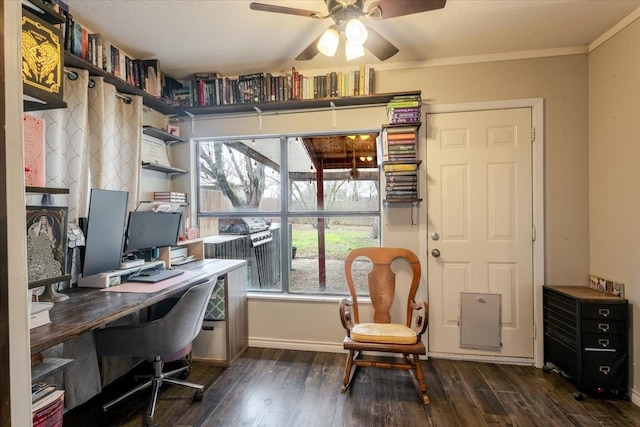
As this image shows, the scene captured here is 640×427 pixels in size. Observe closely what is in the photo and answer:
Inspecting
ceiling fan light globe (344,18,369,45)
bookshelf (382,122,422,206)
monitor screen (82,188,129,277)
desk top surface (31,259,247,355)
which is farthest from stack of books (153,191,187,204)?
ceiling fan light globe (344,18,369,45)

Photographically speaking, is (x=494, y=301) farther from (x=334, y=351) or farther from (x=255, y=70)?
(x=255, y=70)

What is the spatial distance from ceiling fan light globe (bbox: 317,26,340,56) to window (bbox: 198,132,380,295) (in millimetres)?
1144

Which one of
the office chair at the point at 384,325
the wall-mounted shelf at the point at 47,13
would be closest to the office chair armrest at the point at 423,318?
the office chair at the point at 384,325

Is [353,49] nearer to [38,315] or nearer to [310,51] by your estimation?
[310,51]

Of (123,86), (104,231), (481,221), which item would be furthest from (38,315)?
(481,221)

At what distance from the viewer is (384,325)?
7.56 feet

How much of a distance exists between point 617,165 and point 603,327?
113 centimetres

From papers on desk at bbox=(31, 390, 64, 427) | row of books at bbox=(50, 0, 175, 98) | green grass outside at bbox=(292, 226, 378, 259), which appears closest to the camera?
papers on desk at bbox=(31, 390, 64, 427)

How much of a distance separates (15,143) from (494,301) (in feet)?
9.75

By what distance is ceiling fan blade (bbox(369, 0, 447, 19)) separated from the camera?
1.51 metres

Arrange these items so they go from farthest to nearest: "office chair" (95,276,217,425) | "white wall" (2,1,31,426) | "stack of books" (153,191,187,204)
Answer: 1. "stack of books" (153,191,187,204)
2. "office chair" (95,276,217,425)
3. "white wall" (2,1,31,426)

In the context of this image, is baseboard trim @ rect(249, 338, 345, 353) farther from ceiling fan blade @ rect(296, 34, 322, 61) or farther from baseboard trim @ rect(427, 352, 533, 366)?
ceiling fan blade @ rect(296, 34, 322, 61)

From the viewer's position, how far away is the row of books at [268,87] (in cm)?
257

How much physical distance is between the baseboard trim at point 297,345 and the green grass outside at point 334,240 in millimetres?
800
